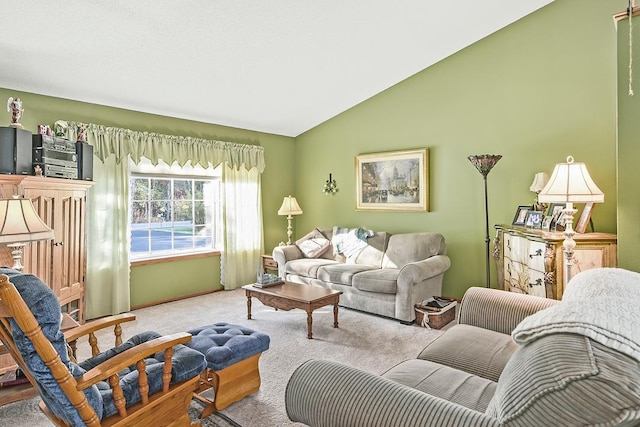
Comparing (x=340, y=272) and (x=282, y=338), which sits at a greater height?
(x=340, y=272)

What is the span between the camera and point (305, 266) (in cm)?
482

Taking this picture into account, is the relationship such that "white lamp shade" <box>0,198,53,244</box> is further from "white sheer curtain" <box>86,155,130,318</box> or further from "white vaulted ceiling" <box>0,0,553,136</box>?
"white sheer curtain" <box>86,155,130,318</box>

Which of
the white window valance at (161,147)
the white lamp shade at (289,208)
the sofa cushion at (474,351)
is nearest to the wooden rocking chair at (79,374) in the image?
the sofa cushion at (474,351)

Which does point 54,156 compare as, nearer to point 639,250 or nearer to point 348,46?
point 348,46

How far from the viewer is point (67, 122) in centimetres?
399

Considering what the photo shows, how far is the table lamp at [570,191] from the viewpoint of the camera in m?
2.76

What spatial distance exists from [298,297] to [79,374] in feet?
7.16

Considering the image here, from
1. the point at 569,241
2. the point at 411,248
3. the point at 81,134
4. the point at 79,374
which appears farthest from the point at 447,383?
the point at 81,134

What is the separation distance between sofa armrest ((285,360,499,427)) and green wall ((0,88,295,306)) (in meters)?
3.72

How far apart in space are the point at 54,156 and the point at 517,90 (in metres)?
4.62

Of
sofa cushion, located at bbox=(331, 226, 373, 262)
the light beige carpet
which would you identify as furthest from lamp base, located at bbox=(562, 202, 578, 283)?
sofa cushion, located at bbox=(331, 226, 373, 262)

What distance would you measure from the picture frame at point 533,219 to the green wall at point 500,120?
15.6 inches

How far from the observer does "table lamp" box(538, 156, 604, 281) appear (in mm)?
2762

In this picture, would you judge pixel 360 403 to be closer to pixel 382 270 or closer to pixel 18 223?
pixel 18 223
